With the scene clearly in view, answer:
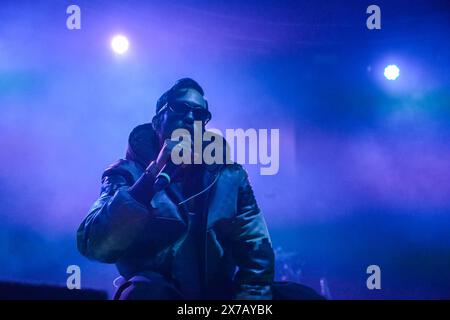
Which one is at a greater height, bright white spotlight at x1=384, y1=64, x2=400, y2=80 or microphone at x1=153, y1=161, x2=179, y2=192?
bright white spotlight at x1=384, y1=64, x2=400, y2=80

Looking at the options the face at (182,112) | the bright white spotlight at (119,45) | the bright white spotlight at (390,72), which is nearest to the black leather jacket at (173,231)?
the face at (182,112)

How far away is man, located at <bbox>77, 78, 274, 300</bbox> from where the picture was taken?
2689mm

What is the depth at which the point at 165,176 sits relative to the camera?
274 cm

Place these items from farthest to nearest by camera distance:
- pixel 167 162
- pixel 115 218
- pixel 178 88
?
pixel 178 88
pixel 167 162
pixel 115 218

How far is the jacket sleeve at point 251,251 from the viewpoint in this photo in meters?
2.74

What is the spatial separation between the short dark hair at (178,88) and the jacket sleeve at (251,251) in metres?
0.59

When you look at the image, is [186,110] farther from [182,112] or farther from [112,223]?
[112,223]

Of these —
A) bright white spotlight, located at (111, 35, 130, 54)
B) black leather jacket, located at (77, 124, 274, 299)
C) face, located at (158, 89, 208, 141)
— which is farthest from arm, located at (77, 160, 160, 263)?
bright white spotlight, located at (111, 35, 130, 54)

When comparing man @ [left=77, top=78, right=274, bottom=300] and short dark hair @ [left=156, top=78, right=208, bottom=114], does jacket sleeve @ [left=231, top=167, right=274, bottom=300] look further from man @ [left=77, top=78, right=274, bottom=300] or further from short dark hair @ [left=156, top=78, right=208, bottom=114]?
short dark hair @ [left=156, top=78, right=208, bottom=114]

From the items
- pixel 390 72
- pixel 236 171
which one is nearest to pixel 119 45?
pixel 236 171

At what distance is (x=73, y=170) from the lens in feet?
9.30

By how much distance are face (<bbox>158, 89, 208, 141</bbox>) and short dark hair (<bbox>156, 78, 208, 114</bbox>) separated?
0.02 meters

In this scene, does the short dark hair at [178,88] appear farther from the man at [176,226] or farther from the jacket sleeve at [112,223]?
the jacket sleeve at [112,223]

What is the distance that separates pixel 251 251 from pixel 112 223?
73 centimetres
